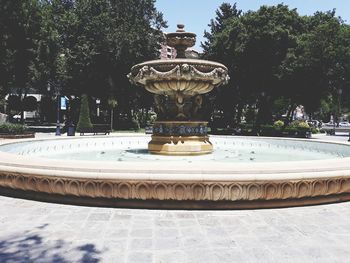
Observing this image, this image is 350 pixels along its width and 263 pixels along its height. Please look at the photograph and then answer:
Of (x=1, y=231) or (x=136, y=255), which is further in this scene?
(x=1, y=231)

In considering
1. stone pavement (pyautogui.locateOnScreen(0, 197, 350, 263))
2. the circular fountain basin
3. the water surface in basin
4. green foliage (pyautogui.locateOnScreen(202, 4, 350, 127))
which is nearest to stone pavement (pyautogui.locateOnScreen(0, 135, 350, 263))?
stone pavement (pyautogui.locateOnScreen(0, 197, 350, 263))

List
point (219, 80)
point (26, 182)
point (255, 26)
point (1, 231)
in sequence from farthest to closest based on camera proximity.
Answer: point (255, 26) < point (219, 80) < point (26, 182) < point (1, 231)

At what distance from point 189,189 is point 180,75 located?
20.2 ft

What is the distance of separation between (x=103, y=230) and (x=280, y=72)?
31.0m

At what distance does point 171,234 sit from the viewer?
5.51 metres

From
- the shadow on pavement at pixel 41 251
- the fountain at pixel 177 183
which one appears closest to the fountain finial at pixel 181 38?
the fountain at pixel 177 183

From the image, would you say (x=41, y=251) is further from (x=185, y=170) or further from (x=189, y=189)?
(x=185, y=170)

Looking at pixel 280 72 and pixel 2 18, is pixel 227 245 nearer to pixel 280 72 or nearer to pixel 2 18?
pixel 280 72

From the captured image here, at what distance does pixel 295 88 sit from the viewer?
34.5m

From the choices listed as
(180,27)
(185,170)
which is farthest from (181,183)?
(180,27)

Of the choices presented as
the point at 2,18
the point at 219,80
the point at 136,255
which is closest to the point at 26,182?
the point at 136,255

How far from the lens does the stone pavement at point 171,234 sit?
4.73 meters

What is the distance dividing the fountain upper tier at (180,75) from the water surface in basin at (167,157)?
2.30 metres

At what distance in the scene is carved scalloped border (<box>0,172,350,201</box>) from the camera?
259 inches
